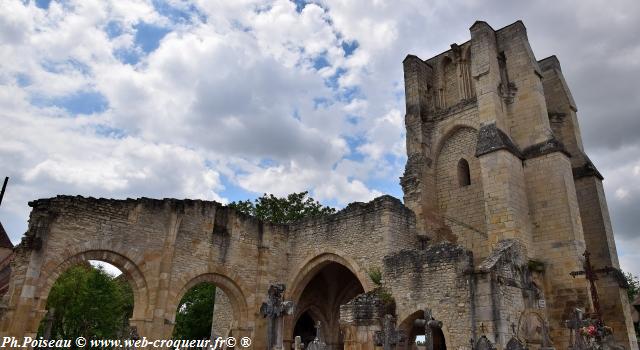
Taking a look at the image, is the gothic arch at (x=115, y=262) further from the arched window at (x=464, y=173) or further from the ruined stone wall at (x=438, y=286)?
the arched window at (x=464, y=173)

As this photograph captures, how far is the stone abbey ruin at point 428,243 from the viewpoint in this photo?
10320mm

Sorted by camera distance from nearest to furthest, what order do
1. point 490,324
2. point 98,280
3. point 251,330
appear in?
point 490,324, point 251,330, point 98,280

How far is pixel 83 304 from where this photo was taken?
59.7 feet

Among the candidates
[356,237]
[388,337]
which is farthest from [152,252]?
[388,337]

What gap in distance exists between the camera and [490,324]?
30.7ft

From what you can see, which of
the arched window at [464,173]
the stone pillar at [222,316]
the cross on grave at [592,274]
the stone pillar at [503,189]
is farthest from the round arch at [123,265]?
the cross on grave at [592,274]

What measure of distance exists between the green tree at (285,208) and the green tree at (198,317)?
4152 mm

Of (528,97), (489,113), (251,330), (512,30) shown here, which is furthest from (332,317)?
(512,30)

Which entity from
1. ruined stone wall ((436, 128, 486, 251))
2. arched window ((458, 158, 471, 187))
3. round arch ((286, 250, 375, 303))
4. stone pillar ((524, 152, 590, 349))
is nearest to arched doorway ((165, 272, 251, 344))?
round arch ((286, 250, 375, 303))

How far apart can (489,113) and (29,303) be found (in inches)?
486

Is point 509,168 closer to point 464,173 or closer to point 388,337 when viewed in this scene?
point 464,173

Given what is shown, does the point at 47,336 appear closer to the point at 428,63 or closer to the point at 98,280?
the point at 98,280

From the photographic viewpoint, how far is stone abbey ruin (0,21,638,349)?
10320mm

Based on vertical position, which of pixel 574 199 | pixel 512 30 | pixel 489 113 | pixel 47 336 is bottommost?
pixel 47 336
